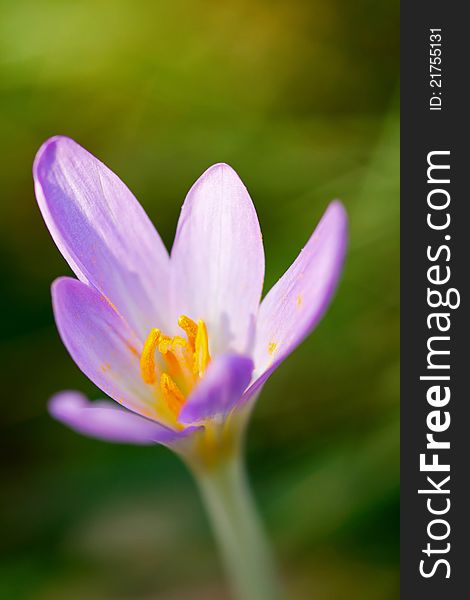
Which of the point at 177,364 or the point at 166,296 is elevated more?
the point at 166,296

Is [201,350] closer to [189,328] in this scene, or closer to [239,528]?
[189,328]

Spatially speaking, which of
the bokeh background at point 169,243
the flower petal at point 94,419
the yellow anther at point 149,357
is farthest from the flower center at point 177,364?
the bokeh background at point 169,243

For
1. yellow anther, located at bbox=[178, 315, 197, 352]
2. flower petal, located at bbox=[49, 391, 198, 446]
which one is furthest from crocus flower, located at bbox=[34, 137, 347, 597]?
flower petal, located at bbox=[49, 391, 198, 446]

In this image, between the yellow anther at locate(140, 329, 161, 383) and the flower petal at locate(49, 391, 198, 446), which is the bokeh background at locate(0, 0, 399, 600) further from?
the flower petal at locate(49, 391, 198, 446)

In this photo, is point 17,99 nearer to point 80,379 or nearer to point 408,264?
point 80,379

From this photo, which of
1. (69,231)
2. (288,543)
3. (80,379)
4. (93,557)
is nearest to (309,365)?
(288,543)

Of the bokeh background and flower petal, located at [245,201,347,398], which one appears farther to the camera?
the bokeh background

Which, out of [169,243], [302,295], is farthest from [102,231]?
[169,243]
